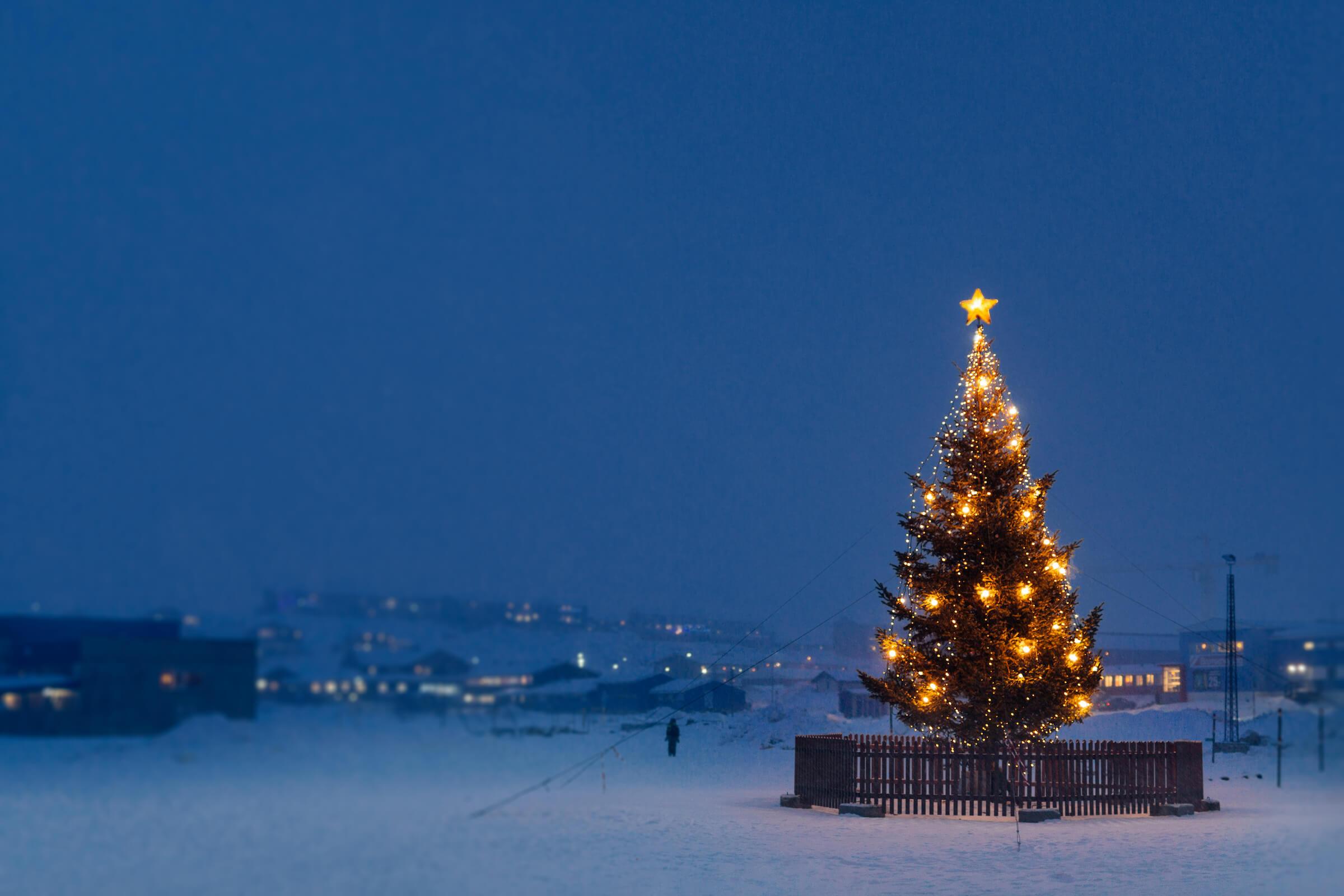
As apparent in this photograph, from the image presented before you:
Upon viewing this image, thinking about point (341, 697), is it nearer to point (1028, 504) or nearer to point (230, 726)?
point (230, 726)

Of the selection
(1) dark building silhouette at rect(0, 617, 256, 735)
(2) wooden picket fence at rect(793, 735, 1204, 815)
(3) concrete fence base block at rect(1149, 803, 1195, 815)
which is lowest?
(3) concrete fence base block at rect(1149, 803, 1195, 815)

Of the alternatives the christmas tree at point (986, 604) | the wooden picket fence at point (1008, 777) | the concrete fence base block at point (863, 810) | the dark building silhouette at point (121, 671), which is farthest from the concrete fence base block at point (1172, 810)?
the dark building silhouette at point (121, 671)

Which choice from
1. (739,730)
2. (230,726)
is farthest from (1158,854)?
(739,730)

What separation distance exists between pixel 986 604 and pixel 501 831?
11.2 metres

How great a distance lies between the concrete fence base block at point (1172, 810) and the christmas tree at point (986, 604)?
2.40 metres

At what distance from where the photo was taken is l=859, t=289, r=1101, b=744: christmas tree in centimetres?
2273

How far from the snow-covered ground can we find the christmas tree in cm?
287

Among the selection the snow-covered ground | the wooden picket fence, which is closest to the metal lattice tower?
the snow-covered ground

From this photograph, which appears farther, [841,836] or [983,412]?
[983,412]

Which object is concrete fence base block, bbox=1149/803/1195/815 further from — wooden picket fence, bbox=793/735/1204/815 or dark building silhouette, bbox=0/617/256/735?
dark building silhouette, bbox=0/617/256/735

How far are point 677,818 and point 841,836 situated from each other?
352cm

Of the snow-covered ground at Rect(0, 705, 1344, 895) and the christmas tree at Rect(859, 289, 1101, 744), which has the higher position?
the christmas tree at Rect(859, 289, 1101, 744)

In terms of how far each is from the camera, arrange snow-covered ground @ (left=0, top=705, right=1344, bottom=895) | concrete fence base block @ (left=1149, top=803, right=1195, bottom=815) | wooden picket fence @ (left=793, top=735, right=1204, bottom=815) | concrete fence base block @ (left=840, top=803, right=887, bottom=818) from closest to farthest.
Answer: snow-covered ground @ (left=0, top=705, right=1344, bottom=895) → concrete fence base block @ (left=840, top=803, right=887, bottom=818) → wooden picket fence @ (left=793, top=735, right=1204, bottom=815) → concrete fence base block @ (left=1149, top=803, right=1195, bottom=815)

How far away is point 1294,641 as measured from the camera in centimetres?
1182
